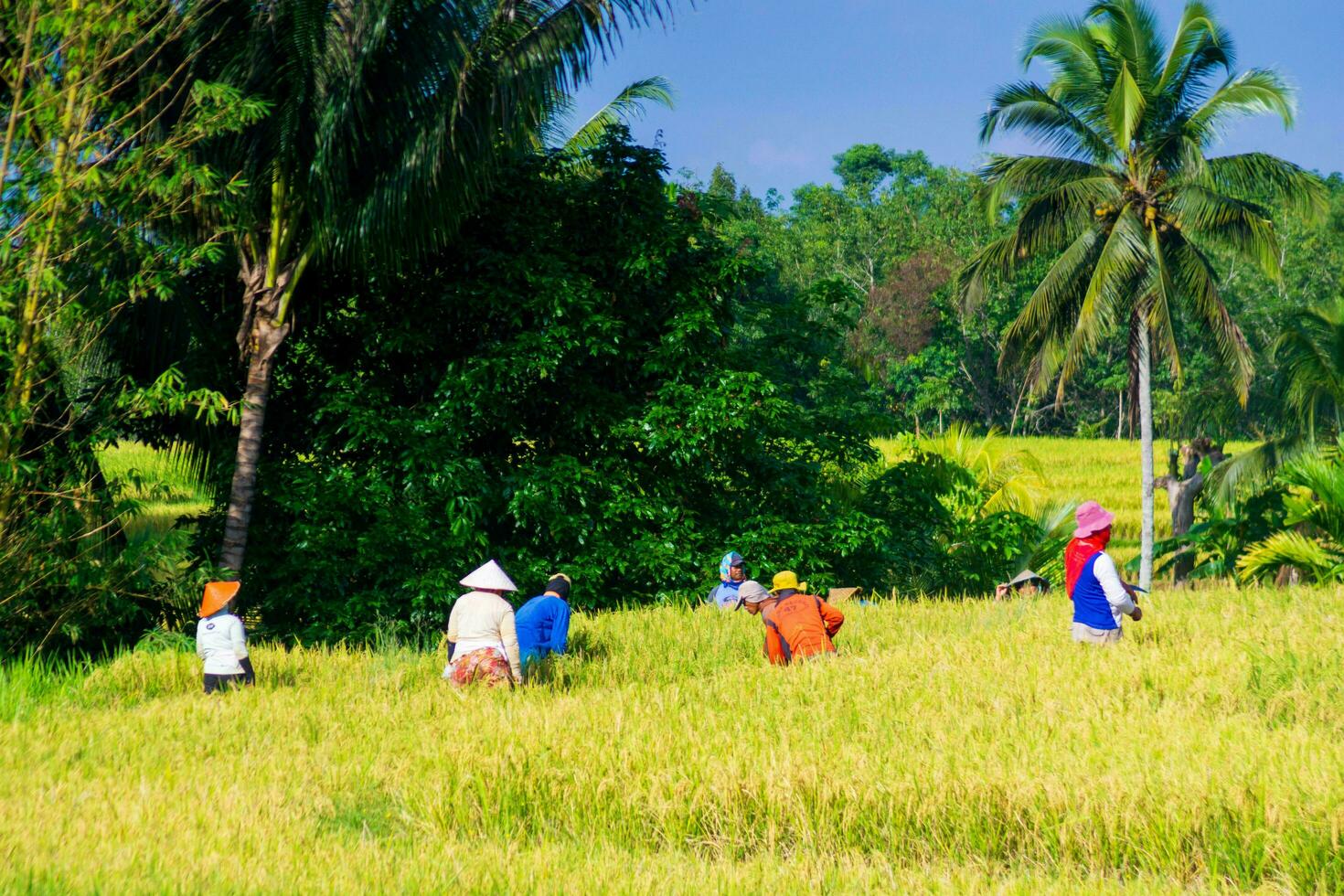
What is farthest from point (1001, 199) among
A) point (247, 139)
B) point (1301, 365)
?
point (247, 139)

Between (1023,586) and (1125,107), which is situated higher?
(1125,107)

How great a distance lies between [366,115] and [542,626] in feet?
21.4

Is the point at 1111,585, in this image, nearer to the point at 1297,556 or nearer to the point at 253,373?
the point at 1297,556

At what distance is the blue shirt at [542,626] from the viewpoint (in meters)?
11.7

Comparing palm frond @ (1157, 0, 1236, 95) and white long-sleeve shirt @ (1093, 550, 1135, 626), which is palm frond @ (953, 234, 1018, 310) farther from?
white long-sleeve shirt @ (1093, 550, 1135, 626)

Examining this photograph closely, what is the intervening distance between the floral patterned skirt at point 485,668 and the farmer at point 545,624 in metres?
1.10

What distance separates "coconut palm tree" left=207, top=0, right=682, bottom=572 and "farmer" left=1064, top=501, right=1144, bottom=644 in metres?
7.96

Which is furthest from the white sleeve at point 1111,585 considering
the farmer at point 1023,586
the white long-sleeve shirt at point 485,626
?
the farmer at point 1023,586

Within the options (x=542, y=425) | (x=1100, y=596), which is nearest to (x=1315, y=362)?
(x=542, y=425)

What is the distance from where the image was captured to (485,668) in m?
10.4

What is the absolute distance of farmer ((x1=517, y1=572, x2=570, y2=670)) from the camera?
38.2 ft

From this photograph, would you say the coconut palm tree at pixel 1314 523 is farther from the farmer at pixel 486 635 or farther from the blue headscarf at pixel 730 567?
Answer: the farmer at pixel 486 635

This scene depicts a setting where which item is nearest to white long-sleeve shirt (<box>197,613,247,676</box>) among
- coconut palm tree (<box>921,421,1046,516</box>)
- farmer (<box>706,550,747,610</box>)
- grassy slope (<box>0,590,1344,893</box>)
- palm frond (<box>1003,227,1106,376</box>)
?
grassy slope (<box>0,590,1344,893</box>)

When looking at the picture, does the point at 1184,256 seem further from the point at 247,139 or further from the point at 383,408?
the point at 247,139
